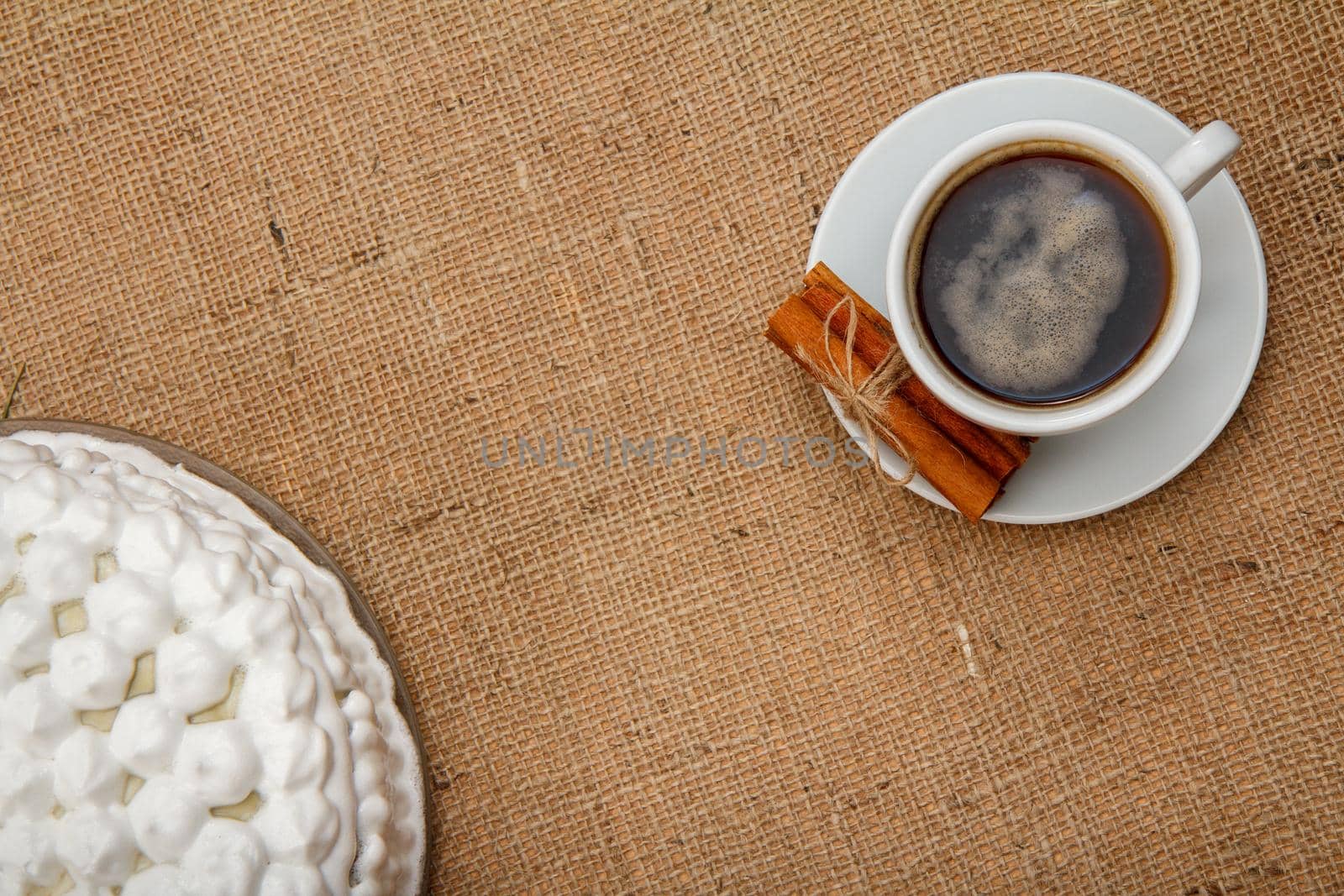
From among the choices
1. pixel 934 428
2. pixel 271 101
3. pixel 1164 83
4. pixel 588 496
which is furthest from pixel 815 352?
pixel 271 101

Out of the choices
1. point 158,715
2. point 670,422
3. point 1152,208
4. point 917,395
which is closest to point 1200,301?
point 1152,208

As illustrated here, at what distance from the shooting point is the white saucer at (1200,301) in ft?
2.37

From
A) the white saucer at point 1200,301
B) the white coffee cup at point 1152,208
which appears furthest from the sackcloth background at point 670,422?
the white coffee cup at point 1152,208

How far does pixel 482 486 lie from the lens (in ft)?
2.78

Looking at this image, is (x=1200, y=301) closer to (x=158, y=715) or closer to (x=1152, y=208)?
(x=1152, y=208)

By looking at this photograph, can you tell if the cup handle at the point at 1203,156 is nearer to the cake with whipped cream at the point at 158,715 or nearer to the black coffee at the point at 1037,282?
the black coffee at the point at 1037,282

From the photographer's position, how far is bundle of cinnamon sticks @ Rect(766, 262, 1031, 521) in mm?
722

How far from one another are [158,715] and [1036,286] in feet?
2.13

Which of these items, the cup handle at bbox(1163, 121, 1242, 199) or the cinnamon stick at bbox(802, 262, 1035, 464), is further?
the cinnamon stick at bbox(802, 262, 1035, 464)

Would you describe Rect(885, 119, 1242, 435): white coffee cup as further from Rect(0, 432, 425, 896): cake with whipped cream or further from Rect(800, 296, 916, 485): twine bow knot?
Rect(0, 432, 425, 896): cake with whipped cream

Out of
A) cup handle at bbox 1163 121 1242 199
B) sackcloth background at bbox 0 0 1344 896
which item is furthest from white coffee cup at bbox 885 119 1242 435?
sackcloth background at bbox 0 0 1344 896

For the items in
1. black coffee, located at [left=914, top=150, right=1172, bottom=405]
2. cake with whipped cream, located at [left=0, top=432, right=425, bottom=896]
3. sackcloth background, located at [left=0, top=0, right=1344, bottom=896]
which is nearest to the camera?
cake with whipped cream, located at [left=0, top=432, right=425, bottom=896]

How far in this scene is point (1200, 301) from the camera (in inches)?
29.0

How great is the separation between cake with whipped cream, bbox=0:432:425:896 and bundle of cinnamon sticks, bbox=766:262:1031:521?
1.40ft
